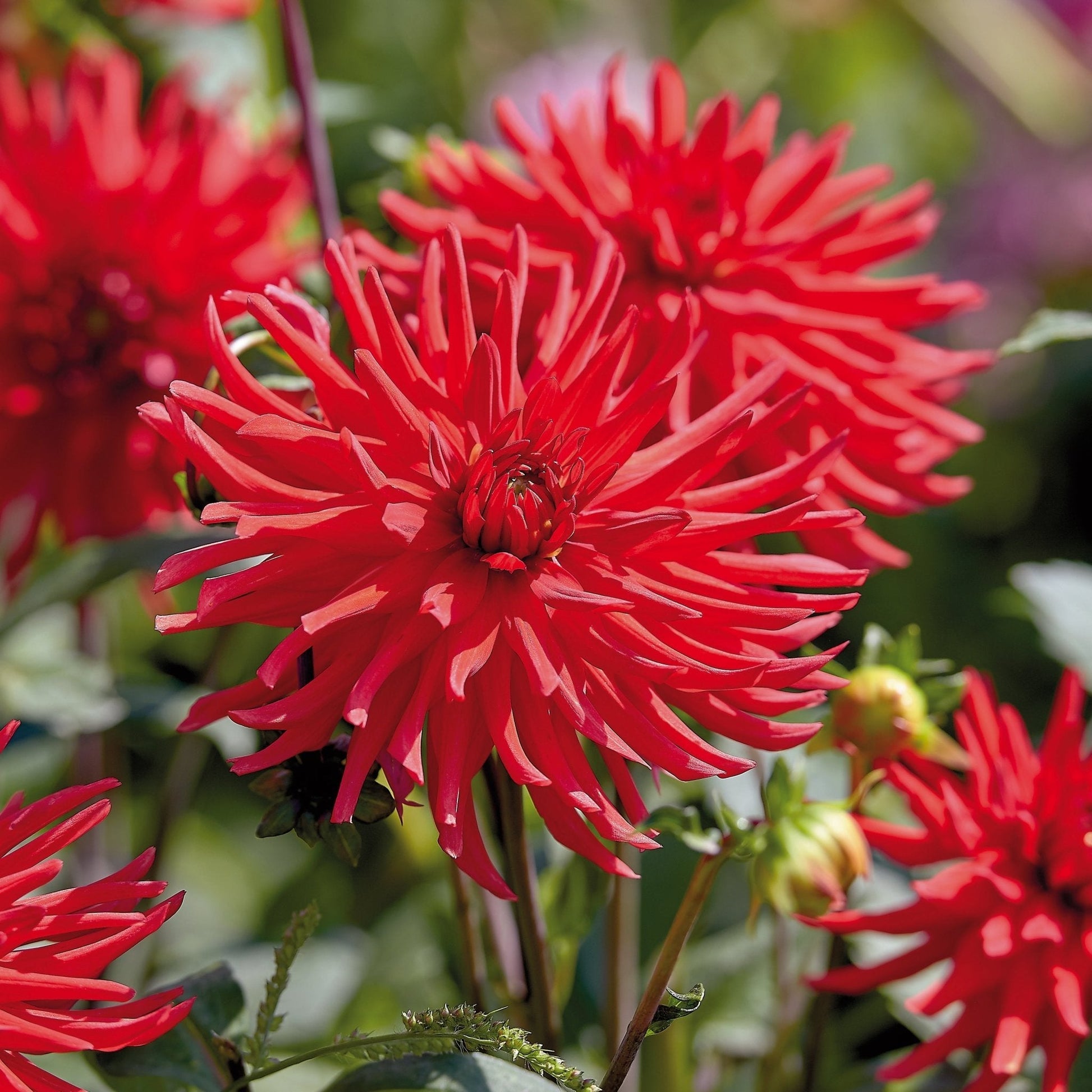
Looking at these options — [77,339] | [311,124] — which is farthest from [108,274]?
[311,124]

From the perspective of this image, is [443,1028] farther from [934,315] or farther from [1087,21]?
[1087,21]

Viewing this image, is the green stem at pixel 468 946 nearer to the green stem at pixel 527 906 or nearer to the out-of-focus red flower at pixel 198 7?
the green stem at pixel 527 906

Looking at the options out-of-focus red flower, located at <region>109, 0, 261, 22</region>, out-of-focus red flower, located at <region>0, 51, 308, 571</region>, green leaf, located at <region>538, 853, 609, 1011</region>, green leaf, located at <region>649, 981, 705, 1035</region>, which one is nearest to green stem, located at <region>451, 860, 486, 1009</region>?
green leaf, located at <region>538, 853, 609, 1011</region>

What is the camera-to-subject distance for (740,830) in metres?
0.44

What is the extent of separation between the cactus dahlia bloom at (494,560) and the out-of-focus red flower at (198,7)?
0.52 m

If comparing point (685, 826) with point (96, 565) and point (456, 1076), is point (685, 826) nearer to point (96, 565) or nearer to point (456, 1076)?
point (456, 1076)

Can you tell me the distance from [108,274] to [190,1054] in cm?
43

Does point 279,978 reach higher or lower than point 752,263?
lower

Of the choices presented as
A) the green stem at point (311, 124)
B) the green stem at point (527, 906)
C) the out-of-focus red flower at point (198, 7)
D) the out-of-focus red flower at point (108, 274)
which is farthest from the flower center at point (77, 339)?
the green stem at point (527, 906)

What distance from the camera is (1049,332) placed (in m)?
0.51

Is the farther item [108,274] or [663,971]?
[108,274]

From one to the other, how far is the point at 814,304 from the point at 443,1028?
1.12 feet

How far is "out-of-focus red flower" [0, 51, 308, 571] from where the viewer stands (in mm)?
672

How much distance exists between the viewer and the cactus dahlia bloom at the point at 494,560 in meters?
0.35
